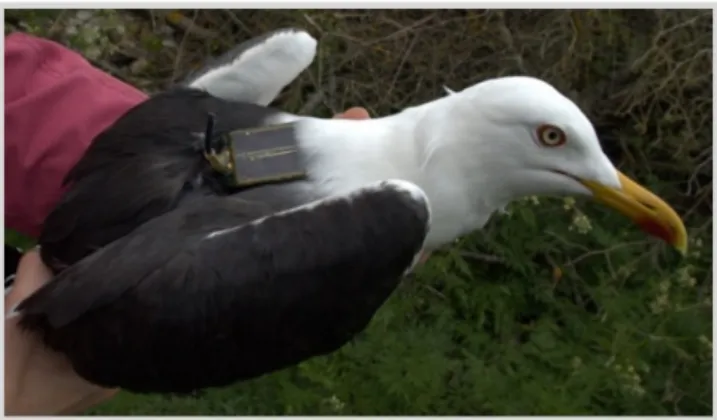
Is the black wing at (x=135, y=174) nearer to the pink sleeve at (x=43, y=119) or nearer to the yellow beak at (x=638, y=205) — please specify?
the pink sleeve at (x=43, y=119)

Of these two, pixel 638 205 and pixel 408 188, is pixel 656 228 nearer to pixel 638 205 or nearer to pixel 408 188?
pixel 638 205

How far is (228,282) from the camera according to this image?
1.25 meters

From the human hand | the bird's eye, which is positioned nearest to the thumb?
the human hand

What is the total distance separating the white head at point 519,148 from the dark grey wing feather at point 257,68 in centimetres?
28

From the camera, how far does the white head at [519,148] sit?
1351 millimetres

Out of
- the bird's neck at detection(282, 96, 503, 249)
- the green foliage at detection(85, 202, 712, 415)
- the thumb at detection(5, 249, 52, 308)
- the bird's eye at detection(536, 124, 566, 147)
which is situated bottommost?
the green foliage at detection(85, 202, 712, 415)

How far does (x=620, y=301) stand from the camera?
8.36 feet

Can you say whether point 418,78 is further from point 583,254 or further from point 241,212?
point 241,212

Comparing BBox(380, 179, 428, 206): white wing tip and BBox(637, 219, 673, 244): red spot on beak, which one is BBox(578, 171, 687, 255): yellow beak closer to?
BBox(637, 219, 673, 244): red spot on beak

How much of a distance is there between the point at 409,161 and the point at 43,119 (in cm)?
52

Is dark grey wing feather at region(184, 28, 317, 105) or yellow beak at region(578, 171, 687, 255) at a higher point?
dark grey wing feather at region(184, 28, 317, 105)

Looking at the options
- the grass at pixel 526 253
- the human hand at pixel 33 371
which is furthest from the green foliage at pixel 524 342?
the human hand at pixel 33 371

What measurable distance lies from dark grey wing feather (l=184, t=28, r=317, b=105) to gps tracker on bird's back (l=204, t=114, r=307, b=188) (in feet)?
0.59

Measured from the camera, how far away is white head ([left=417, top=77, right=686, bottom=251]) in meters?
1.35
